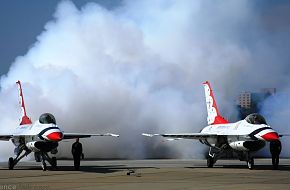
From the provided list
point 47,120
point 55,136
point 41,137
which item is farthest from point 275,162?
point 41,137

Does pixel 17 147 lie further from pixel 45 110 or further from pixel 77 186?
pixel 45 110

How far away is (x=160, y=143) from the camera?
7388cm

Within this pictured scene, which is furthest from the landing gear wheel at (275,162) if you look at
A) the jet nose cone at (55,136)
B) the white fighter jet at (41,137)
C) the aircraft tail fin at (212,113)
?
the jet nose cone at (55,136)

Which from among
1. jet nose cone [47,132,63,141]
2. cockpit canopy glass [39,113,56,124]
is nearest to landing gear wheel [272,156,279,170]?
jet nose cone [47,132,63,141]

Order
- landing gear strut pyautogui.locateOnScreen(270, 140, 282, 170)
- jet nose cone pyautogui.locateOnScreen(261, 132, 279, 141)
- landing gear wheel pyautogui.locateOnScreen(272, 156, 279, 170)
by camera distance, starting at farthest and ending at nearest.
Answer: landing gear strut pyautogui.locateOnScreen(270, 140, 282, 170), landing gear wheel pyautogui.locateOnScreen(272, 156, 279, 170), jet nose cone pyautogui.locateOnScreen(261, 132, 279, 141)

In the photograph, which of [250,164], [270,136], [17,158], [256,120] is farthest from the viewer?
[17,158]

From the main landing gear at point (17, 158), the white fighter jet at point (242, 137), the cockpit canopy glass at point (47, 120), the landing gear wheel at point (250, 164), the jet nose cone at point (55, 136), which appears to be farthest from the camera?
the main landing gear at point (17, 158)

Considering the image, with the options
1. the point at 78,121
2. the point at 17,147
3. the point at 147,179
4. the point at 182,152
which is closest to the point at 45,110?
the point at 78,121

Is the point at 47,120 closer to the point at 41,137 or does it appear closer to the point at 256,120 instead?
the point at 41,137

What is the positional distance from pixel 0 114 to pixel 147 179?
138 feet

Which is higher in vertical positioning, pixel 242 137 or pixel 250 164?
pixel 242 137

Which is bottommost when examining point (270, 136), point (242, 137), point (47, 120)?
point (270, 136)

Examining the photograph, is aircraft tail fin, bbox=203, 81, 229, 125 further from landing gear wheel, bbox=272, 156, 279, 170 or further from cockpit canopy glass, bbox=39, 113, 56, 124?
cockpit canopy glass, bbox=39, 113, 56, 124

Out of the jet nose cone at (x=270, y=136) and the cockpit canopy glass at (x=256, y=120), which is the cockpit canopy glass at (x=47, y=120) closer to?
the cockpit canopy glass at (x=256, y=120)
